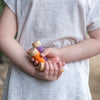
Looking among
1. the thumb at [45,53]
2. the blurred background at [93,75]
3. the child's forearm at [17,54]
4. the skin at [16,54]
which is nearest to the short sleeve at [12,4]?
the skin at [16,54]

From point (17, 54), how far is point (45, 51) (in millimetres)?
131

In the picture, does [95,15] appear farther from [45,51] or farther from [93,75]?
[93,75]

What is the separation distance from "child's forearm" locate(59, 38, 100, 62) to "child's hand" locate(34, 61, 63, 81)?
0.09 m

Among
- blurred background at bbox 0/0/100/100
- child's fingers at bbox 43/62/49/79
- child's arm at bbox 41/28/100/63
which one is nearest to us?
child's fingers at bbox 43/62/49/79

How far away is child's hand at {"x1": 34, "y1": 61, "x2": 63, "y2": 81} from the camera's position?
3.11 ft

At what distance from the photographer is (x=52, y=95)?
41.4 inches

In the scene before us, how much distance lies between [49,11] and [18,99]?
1.40 feet

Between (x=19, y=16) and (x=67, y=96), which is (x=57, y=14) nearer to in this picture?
(x=19, y=16)

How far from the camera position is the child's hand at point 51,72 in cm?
95

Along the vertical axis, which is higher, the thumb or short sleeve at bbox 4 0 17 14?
short sleeve at bbox 4 0 17 14

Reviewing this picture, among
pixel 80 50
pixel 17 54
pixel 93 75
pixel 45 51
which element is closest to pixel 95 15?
pixel 80 50

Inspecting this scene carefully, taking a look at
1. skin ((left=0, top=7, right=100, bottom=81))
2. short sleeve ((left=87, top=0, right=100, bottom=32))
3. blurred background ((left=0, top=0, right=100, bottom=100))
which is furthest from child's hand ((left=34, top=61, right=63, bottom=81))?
blurred background ((left=0, top=0, right=100, bottom=100))

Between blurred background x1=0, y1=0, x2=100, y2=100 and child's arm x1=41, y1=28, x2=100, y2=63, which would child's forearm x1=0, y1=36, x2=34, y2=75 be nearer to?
child's arm x1=41, y1=28, x2=100, y2=63

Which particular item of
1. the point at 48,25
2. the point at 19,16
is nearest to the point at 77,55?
the point at 48,25
